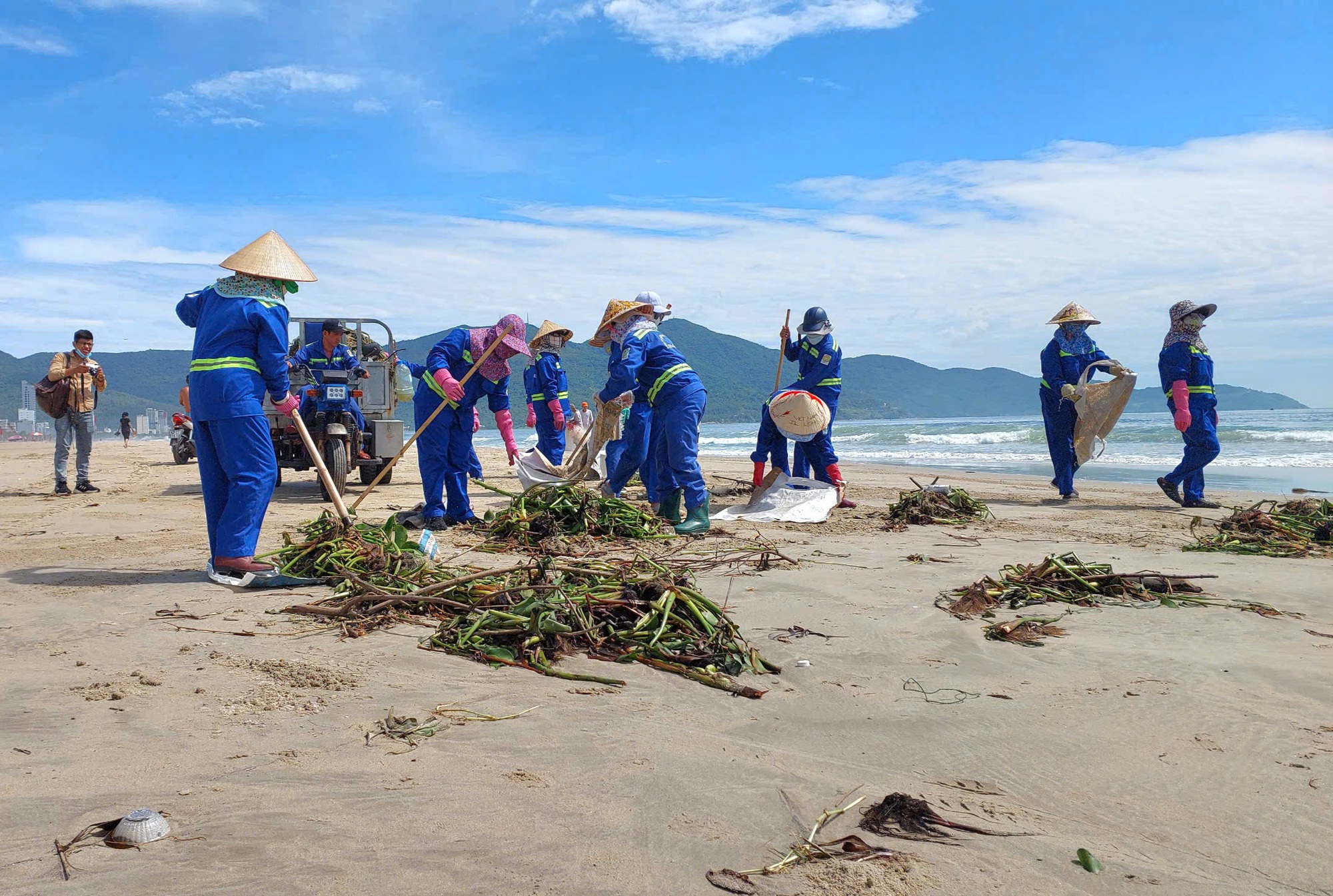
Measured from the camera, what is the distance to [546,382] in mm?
11312

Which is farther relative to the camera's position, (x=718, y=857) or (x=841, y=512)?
(x=841, y=512)

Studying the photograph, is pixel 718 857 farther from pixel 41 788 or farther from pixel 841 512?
pixel 841 512

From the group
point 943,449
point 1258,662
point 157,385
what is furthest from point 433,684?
point 157,385

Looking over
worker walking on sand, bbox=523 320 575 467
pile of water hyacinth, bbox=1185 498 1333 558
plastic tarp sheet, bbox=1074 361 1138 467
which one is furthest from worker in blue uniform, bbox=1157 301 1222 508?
worker walking on sand, bbox=523 320 575 467

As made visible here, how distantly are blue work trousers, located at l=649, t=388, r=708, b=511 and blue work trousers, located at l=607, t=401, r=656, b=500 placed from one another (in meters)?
1.21

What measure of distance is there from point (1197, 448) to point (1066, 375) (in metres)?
1.54

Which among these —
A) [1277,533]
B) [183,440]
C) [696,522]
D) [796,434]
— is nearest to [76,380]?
[183,440]

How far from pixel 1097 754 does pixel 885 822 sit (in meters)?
0.90

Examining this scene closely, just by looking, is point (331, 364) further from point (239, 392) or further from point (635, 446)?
point (239, 392)

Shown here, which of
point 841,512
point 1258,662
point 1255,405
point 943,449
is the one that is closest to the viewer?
point 1258,662

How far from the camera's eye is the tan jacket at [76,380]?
10.4 metres

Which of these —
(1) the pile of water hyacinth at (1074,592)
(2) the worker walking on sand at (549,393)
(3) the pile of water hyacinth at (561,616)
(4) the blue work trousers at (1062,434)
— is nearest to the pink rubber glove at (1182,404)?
(4) the blue work trousers at (1062,434)

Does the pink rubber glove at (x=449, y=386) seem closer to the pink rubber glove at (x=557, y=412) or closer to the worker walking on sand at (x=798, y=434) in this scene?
the worker walking on sand at (x=798, y=434)

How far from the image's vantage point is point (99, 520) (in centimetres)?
825
